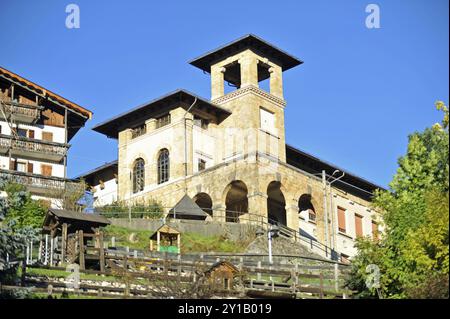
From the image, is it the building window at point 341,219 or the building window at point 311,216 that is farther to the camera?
the building window at point 311,216

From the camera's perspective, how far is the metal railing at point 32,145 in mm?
61438

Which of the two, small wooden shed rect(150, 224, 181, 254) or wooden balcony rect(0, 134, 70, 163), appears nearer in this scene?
small wooden shed rect(150, 224, 181, 254)

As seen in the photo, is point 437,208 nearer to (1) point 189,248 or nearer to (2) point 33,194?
(1) point 189,248

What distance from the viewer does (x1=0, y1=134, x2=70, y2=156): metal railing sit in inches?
2419

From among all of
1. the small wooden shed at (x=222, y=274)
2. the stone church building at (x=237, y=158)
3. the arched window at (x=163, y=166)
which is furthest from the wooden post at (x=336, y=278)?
the arched window at (x=163, y=166)

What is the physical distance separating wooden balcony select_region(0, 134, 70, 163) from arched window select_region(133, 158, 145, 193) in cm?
596

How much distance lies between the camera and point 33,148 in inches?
2445

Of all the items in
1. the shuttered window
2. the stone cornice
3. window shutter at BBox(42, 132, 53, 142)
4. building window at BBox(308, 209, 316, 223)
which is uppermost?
the stone cornice

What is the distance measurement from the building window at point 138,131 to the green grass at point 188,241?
13.7 m

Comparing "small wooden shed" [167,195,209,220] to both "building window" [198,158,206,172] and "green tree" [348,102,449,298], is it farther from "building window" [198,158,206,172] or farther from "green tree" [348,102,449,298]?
"green tree" [348,102,449,298]

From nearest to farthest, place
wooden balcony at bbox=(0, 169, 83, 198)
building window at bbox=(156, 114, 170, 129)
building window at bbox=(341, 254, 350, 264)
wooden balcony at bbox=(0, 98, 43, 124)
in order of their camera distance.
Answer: wooden balcony at bbox=(0, 169, 83, 198) → wooden balcony at bbox=(0, 98, 43, 124) → building window at bbox=(341, 254, 350, 264) → building window at bbox=(156, 114, 170, 129)

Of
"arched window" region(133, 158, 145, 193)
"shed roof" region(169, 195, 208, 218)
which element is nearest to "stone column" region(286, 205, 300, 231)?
"shed roof" region(169, 195, 208, 218)

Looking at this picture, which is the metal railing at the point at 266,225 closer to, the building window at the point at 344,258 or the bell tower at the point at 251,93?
the building window at the point at 344,258
